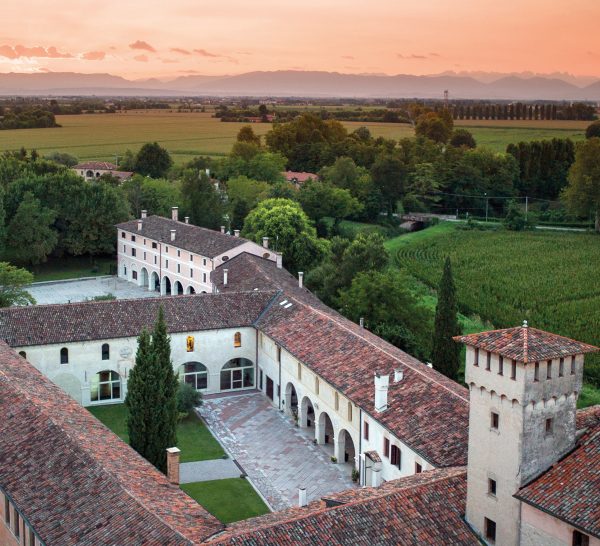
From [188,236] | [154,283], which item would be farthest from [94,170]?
[188,236]

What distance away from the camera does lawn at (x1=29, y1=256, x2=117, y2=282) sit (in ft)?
252

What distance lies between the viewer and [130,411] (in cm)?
3366

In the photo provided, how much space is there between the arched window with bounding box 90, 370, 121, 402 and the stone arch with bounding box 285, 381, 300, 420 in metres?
8.47

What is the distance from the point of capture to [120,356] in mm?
45219

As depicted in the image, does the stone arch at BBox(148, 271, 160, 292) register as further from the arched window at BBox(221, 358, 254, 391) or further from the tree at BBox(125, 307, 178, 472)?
the tree at BBox(125, 307, 178, 472)

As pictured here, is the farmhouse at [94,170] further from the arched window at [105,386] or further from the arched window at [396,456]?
the arched window at [396,456]

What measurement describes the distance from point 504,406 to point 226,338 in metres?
24.1

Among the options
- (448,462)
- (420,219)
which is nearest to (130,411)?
(448,462)

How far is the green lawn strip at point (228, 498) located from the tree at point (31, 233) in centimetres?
4309

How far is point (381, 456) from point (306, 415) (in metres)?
9.13

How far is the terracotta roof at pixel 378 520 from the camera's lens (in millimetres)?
23078

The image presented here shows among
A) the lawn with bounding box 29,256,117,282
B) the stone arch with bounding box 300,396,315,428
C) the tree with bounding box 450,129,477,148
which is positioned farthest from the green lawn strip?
the tree with bounding box 450,129,477,148

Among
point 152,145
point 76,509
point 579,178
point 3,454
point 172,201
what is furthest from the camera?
point 152,145

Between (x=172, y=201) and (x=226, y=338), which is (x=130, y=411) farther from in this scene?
(x=172, y=201)
